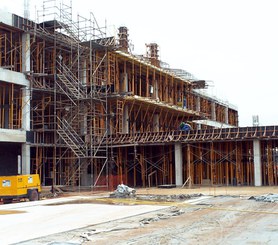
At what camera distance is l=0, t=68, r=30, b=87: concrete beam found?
3041cm

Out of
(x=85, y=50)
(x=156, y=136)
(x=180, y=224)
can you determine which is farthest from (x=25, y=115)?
(x=180, y=224)

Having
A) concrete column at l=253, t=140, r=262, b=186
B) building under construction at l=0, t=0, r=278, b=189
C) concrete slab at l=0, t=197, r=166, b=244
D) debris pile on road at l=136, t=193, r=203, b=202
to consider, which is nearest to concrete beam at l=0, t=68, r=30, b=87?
building under construction at l=0, t=0, r=278, b=189

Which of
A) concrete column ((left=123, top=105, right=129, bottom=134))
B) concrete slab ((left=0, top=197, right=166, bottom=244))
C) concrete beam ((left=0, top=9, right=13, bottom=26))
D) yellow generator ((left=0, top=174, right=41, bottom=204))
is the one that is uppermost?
concrete beam ((left=0, top=9, right=13, bottom=26))

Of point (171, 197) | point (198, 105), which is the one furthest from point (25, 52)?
point (198, 105)

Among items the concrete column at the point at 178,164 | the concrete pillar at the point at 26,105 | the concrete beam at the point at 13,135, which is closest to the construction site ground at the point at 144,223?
the concrete beam at the point at 13,135

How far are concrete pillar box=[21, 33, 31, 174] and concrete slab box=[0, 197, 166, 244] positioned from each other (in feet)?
26.0

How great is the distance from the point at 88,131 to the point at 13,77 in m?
7.87

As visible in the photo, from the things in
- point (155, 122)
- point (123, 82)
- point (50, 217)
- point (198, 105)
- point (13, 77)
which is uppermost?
point (123, 82)

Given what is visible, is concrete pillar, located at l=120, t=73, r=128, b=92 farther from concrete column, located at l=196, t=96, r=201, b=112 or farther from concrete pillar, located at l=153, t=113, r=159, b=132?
concrete column, located at l=196, t=96, r=201, b=112

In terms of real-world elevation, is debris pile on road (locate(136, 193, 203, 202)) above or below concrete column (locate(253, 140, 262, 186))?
below

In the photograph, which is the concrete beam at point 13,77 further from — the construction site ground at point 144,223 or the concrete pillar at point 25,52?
the construction site ground at point 144,223

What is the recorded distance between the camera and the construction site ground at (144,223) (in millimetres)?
12317

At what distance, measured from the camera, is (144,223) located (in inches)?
609

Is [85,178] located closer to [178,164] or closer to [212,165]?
[178,164]
